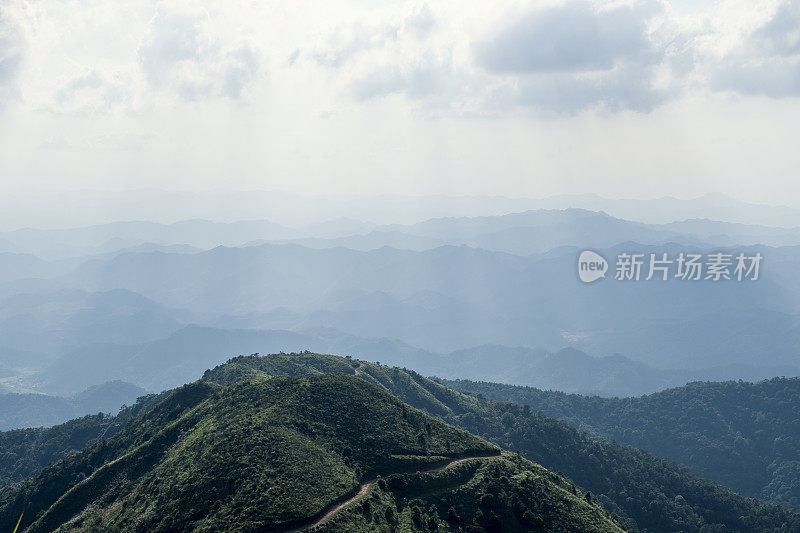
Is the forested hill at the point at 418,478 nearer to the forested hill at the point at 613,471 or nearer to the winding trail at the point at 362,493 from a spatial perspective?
the forested hill at the point at 613,471

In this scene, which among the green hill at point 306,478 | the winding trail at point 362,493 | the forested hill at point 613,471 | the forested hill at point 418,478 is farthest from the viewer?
the forested hill at point 613,471

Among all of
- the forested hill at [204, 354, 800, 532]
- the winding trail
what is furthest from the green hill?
the forested hill at [204, 354, 800, 532]

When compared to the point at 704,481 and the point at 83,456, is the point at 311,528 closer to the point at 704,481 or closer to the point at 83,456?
the point at 83,456

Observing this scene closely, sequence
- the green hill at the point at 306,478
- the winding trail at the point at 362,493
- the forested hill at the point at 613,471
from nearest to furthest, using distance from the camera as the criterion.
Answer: the winding trail at the point at 362,493 → the green hill at the point at 306,478 → the forested hill at the point at 613,471

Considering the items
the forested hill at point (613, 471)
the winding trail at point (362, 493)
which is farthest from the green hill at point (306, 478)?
the forested hill at point (613, 471)

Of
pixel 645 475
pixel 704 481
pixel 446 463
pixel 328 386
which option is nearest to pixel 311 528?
pixel 446 463

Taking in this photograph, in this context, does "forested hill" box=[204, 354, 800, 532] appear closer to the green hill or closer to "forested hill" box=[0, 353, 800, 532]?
"forested hill" box=[0, 353, 800, 532]
